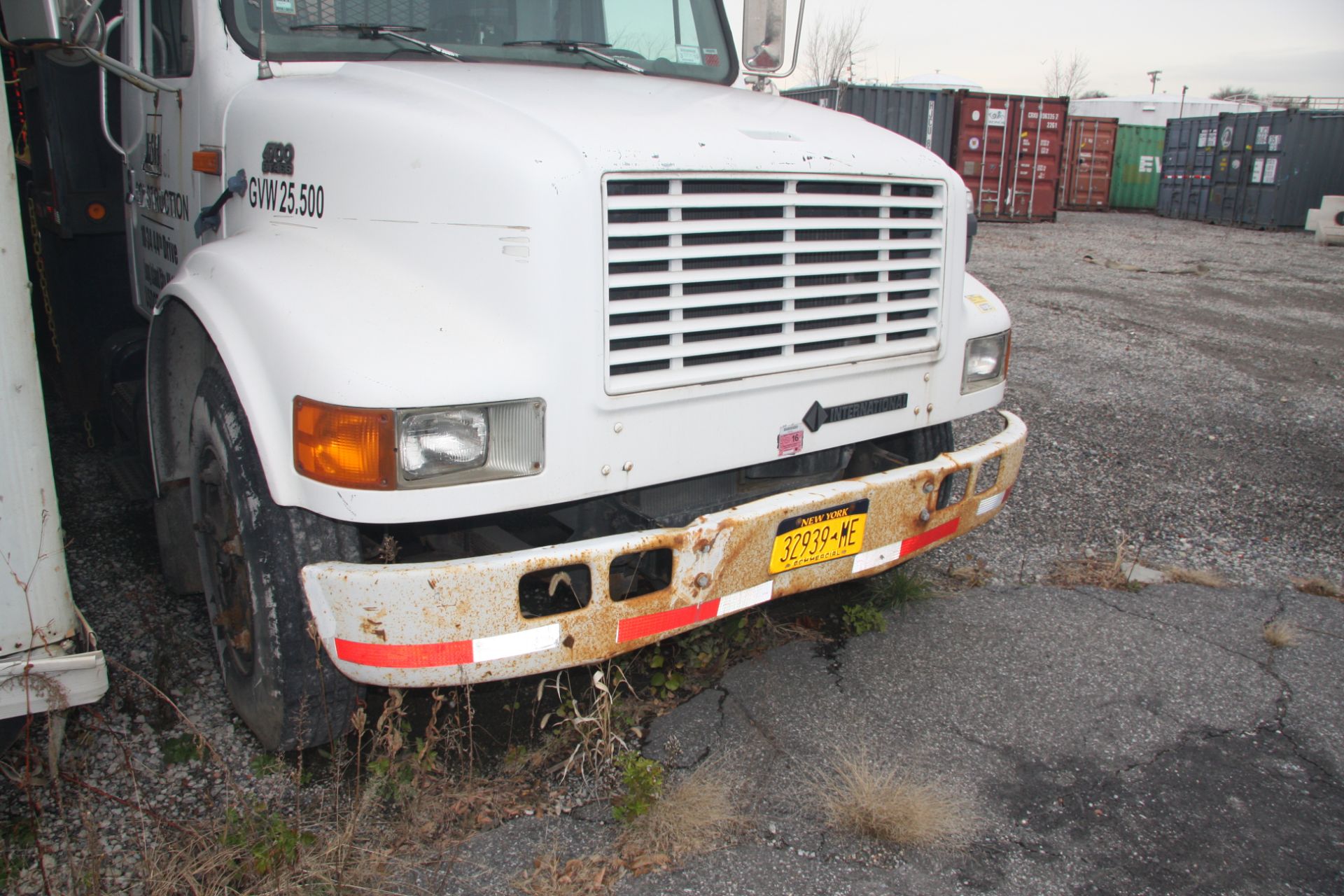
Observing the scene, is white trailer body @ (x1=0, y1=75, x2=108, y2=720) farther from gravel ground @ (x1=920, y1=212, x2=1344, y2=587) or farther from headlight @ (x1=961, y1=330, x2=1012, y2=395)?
gravel ground @ (x1=920, y1=212, x2=1344, y2=587)

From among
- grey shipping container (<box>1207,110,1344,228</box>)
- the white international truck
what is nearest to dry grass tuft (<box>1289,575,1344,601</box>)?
the white international truck

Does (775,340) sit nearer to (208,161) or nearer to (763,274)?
(763,274)

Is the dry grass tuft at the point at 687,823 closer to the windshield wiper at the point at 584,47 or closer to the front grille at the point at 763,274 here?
the front grille at the point at 763,274

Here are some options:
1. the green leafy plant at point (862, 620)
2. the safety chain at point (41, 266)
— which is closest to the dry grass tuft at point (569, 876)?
the green leafy plant at point (862, 620)

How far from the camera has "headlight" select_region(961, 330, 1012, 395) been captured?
3.56m

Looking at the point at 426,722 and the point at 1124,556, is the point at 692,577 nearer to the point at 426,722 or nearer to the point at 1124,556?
the point at 426,722

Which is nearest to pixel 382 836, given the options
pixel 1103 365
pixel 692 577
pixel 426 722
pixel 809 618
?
pixel 426 722

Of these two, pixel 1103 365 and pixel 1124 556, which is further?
pixel 1103 365

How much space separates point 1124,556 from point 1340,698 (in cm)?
126

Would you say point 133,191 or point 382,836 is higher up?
point 133,191

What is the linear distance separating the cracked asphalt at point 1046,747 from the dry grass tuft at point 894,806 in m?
0.04

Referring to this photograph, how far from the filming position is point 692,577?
8.89 feet

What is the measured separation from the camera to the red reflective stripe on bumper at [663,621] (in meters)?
2.67

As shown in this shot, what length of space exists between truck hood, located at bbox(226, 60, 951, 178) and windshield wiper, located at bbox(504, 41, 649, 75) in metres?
0.14
